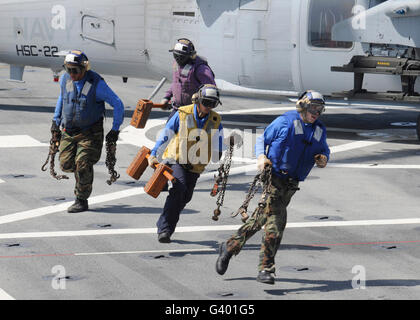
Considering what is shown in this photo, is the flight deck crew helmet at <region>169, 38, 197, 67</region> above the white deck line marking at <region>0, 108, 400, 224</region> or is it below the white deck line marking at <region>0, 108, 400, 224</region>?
above

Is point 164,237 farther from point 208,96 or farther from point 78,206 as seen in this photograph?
point 78,206

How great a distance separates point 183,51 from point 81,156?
85.3 inches

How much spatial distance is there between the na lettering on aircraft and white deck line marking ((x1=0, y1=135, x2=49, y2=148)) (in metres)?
3.58

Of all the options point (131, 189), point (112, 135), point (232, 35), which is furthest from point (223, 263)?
point (232, 35)

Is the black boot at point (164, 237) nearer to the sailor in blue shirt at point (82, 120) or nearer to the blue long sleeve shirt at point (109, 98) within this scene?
the sailor in blue shirt at point (82, 120)

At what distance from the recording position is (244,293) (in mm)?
8492

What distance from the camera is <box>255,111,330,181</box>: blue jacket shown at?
28.8 feet

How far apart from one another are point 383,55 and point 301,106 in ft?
29.6

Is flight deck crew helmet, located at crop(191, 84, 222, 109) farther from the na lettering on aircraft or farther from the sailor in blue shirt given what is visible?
the na lettering on aircraft

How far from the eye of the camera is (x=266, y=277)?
8703 millimetres

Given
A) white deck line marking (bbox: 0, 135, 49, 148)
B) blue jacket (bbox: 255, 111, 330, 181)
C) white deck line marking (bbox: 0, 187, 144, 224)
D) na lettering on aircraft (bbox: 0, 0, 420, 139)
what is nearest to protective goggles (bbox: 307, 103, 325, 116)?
blue jacket (bbox: 255, 111, 330, 181)

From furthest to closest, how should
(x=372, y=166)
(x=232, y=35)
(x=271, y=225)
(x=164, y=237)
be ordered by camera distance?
(x=232, y=35), (x=372, y=166), (x=164, y=237), (x=271, y=225)

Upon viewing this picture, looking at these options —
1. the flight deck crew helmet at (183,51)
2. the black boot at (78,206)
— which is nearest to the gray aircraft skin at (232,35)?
the flight deck crew helmet at (183,51)
